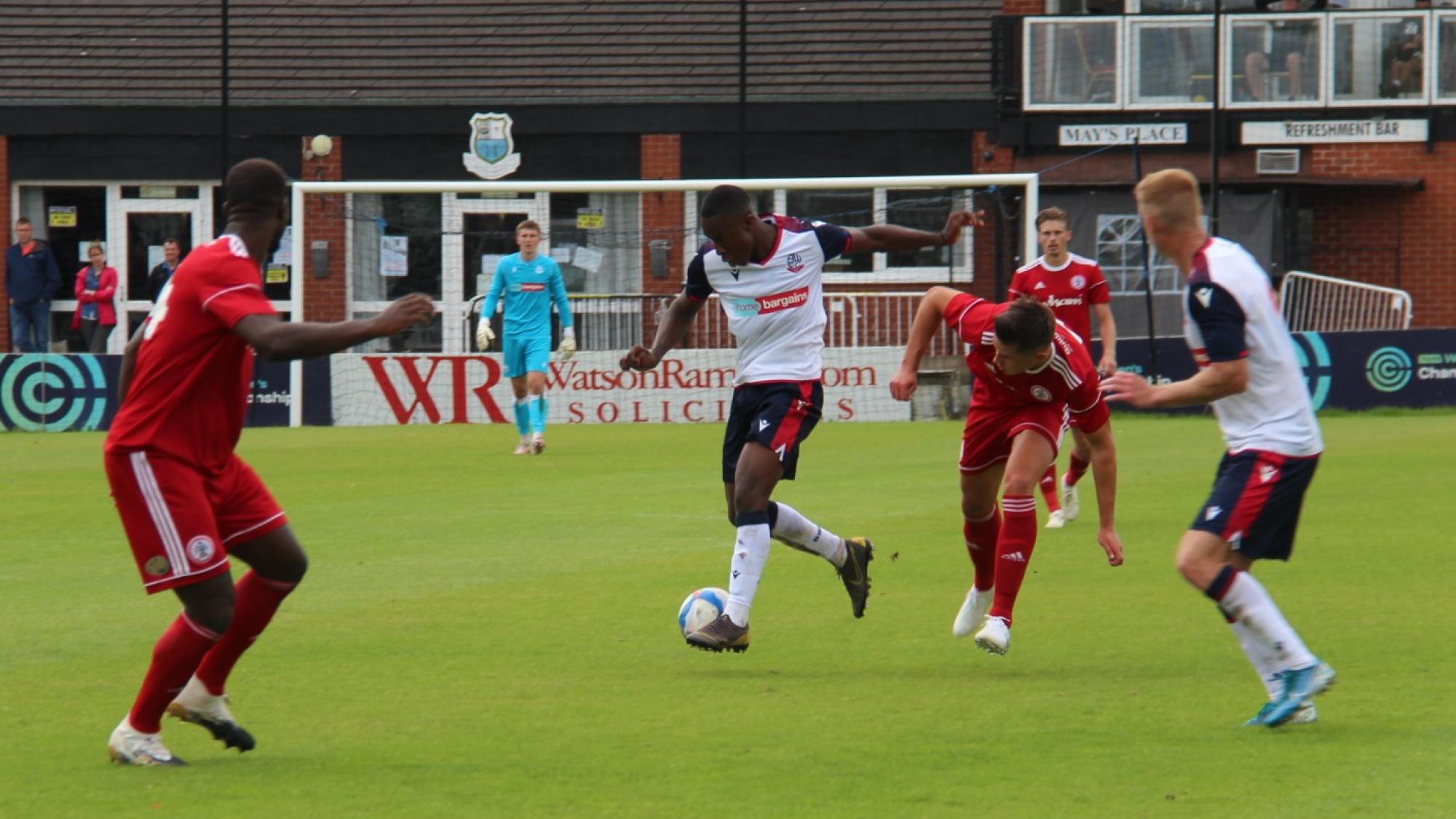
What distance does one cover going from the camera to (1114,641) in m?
8.11

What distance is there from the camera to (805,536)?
869cm

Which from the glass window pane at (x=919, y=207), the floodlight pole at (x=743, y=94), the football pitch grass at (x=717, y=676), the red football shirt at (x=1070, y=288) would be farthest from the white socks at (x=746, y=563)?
the floodlight pole at (x=743, y=94)

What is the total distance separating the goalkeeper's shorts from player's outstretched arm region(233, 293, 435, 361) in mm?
12479

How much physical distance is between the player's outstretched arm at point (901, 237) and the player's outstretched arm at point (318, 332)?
3398 millimetres

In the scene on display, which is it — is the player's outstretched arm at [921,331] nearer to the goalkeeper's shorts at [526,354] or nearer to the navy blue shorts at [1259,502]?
the navy blue shorts at [1259,502]

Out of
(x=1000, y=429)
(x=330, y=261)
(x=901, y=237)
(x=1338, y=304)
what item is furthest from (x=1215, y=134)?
(x=1000, y=429)

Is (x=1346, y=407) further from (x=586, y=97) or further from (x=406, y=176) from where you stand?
(x=406, y=176)

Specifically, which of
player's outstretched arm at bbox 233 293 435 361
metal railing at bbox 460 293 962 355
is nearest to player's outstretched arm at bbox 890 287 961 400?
player's outstretched arm at bbox 233 293 435 361

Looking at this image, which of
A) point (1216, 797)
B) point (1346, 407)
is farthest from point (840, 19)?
point (1216, 797)

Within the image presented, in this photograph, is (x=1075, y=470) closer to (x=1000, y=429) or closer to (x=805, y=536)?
(x=805, y=536)

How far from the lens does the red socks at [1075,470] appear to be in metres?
12.5

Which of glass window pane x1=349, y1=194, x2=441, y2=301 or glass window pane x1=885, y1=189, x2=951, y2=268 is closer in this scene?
glass window pane x1=349, y1=194, x2=441, y2=301

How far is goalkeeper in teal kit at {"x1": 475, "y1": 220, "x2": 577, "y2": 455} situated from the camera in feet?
59.3

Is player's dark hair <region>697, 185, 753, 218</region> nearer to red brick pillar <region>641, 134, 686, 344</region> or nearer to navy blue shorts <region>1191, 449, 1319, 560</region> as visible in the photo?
navy blue shorts <region>1191, 449, 1319, 560</region>
